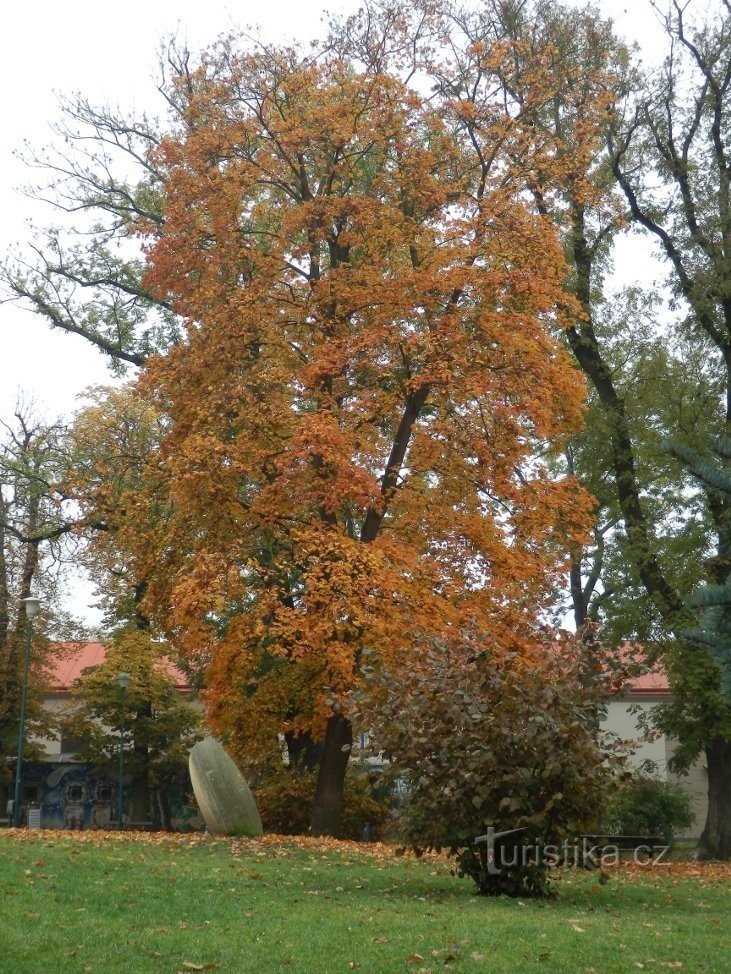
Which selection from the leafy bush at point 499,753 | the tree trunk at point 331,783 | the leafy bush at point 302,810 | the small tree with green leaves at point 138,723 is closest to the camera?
the leafy bush at point 499,753

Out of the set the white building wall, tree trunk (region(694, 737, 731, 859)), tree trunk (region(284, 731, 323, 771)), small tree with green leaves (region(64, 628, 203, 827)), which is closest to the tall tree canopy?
tree trunk (region(694, 737, 731, 859))

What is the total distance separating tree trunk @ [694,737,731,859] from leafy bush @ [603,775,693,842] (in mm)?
4170

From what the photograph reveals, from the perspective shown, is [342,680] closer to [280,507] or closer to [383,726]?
[280,507]

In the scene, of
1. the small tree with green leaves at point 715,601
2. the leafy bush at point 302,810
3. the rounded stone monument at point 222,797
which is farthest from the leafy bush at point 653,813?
the small tree with green leaves at point 715,601

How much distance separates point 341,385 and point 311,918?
12.5 m

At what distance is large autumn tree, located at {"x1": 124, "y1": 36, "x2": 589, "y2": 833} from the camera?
61.5 feet

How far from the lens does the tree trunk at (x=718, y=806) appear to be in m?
23.4

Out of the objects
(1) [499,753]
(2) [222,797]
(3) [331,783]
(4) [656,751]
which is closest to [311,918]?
(1) [499,753]

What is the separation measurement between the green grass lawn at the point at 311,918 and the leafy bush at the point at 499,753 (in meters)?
0.58

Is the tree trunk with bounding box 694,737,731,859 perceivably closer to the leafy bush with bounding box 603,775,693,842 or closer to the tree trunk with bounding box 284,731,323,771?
the leafy bush with bounding box 603,775,693,842

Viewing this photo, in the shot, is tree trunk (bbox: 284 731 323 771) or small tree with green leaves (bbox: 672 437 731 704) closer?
small tree with green leaves (bbox: 672 437 731 704)

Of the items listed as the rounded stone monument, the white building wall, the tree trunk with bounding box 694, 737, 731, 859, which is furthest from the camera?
the white building wall

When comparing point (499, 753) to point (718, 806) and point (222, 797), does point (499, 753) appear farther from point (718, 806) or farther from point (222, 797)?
point (718, 806)

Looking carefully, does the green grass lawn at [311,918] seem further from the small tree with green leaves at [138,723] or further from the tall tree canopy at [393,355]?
the small tree with green leaves at [138,723]
